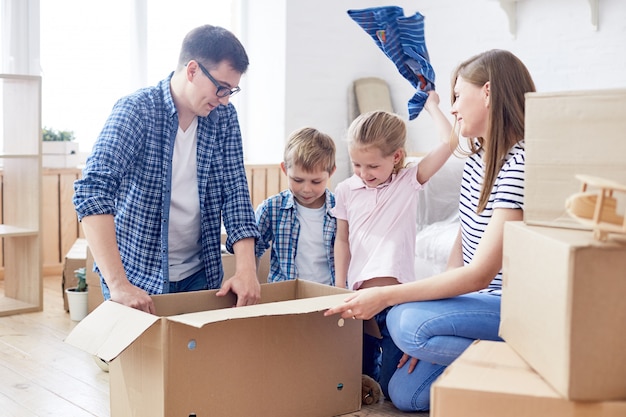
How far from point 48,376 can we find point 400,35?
1.54m

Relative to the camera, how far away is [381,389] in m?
2.29

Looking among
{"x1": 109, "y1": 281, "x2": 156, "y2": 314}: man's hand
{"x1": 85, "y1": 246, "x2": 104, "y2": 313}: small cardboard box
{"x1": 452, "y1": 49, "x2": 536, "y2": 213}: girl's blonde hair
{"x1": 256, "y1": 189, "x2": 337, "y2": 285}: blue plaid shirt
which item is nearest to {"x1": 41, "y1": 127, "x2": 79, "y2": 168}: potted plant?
{"x1": 85, "y1": 246, "x2": 104, "y2": 313}: small cardboard box

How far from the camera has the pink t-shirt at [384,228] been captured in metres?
2.37

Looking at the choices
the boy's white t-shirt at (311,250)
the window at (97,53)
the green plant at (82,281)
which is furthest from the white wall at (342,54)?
the boy's white t-shirt at (311,250)

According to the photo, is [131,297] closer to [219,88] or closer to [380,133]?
[219,88]

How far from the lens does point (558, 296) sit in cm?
120

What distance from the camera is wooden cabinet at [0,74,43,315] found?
3553mm

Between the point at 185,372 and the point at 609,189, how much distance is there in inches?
39.0

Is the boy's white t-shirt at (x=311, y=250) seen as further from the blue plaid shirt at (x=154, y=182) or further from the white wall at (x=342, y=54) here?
the white wall at (x=342, y=54)

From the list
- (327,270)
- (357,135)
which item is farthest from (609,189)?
(327,270)

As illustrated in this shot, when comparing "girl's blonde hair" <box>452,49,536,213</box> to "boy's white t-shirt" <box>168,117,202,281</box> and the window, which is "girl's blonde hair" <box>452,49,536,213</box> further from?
the window

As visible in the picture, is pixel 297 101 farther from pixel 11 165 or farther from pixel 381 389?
pixel 381 389

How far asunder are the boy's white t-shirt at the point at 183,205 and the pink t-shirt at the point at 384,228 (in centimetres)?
50

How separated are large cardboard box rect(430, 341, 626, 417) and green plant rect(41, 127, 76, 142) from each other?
139 inches
